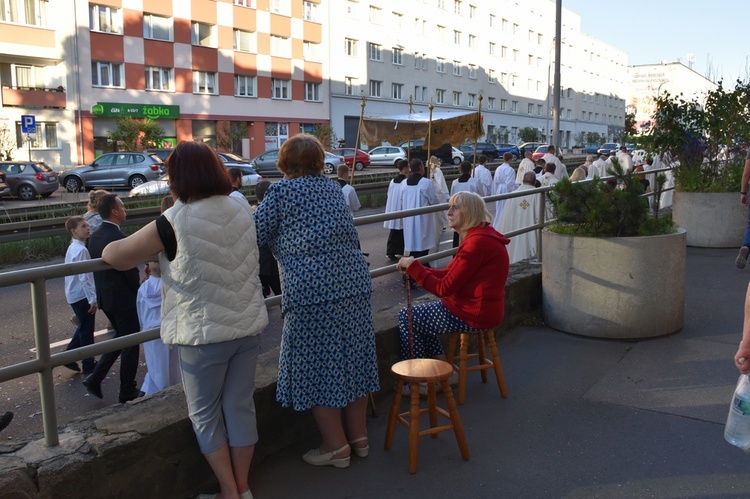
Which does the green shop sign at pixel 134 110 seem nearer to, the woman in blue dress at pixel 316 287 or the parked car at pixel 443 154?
the parked car at pixel 443 154

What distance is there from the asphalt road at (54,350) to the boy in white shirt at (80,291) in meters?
0.34

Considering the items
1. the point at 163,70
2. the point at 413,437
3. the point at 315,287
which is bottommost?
the point at 413,437

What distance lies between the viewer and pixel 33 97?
37.9 meters

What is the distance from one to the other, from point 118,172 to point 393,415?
29.0 metres

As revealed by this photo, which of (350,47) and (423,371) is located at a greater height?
(350,47)

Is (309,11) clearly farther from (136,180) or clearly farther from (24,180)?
(24,180)

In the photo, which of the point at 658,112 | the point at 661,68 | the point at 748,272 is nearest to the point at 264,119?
the point at 658,112

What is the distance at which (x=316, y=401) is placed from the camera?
3.66 m

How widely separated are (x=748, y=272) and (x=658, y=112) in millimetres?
4115

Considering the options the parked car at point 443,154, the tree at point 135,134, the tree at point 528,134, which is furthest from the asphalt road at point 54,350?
the tree at point 528,134

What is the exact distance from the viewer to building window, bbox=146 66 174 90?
44.1 metres

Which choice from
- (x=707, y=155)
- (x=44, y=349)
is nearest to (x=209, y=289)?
(x=44, y=349)

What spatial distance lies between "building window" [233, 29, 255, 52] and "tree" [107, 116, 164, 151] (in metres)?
11.0

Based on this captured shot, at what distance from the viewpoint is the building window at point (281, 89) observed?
51.2 m
